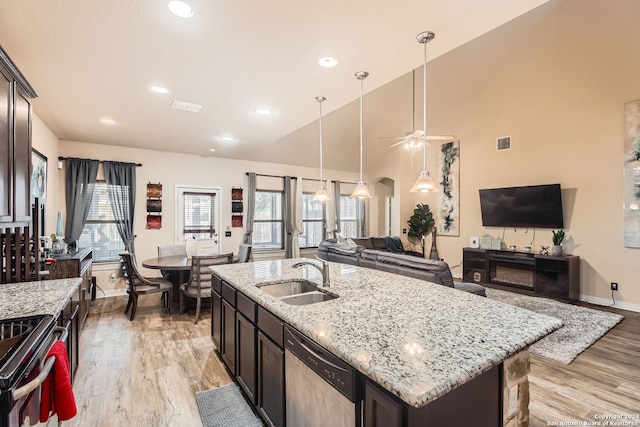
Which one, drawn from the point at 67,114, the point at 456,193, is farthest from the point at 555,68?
the point at 67,114

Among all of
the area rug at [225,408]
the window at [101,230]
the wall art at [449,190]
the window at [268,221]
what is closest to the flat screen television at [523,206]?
the wall art at [449,190]

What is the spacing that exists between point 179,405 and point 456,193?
244 inches

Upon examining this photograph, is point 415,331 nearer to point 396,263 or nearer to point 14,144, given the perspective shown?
point 396,263

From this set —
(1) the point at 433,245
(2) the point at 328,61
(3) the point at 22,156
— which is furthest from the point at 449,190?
(3) the point at 22,156

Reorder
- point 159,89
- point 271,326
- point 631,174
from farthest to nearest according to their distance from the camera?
point 631,174, point 159,89, point 271,326

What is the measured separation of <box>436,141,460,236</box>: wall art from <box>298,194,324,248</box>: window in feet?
9.34

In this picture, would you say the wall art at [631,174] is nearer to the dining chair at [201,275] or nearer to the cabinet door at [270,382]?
the cabinet door at [270,382]

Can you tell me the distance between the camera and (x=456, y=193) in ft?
21.6

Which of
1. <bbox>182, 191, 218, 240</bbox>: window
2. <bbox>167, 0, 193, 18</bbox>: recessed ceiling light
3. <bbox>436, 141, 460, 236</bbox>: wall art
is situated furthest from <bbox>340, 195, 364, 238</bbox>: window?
<bbox>167, 0, 193, 18</bbox>: recessed ceiling light

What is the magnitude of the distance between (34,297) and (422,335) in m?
2.32

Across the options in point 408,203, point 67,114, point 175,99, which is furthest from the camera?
point 408,203

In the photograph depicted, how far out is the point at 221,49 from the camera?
2227 millimetres

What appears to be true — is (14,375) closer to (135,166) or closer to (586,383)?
(586,383)

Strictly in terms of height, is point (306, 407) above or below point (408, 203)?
below
